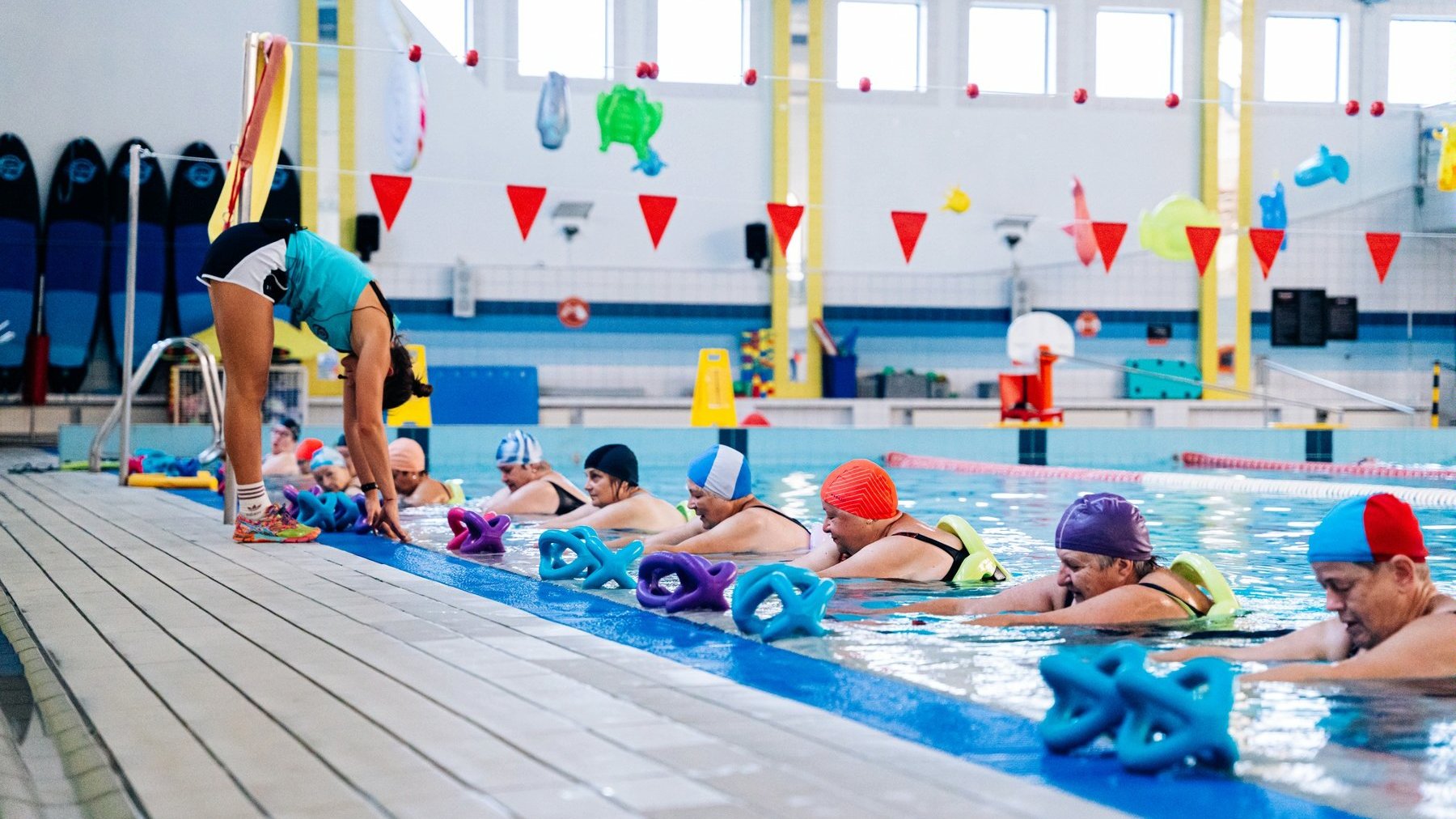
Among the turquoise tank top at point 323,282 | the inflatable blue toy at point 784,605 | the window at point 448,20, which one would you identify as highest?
the window at point 448,20

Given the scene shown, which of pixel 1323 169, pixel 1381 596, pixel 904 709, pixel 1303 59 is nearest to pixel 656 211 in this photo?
pixel 1323 169

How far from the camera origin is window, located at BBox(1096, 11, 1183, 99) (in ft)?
57.7

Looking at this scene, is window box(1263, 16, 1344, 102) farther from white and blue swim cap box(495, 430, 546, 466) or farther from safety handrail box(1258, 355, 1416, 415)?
white and blue swim cap box(495, 430, 546, 466)

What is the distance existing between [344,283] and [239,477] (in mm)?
773

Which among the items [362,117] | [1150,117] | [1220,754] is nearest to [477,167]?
[362,117]

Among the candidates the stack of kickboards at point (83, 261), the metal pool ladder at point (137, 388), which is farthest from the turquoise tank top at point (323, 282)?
the stack of kickboards at point (83, 261)

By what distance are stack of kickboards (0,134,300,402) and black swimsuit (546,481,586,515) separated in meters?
8.87

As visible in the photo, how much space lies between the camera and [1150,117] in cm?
1755

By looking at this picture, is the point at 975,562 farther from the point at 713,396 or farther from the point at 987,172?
the point at 987,172

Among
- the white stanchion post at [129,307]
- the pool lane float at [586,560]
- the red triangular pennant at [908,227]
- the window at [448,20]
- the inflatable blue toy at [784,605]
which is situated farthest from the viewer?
the window at [448,20]

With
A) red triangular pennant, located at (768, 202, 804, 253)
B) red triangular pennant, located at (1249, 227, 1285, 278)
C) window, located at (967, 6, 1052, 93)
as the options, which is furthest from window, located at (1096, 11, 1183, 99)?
red triangular pennant, located at (768, 202, 804, 253)

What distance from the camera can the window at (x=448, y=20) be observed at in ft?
53.3

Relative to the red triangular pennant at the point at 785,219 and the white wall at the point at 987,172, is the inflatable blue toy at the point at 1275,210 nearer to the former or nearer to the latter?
the white wall at the point at 987,172

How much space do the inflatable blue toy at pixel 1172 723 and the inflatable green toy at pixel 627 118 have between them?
1242 centimetres
